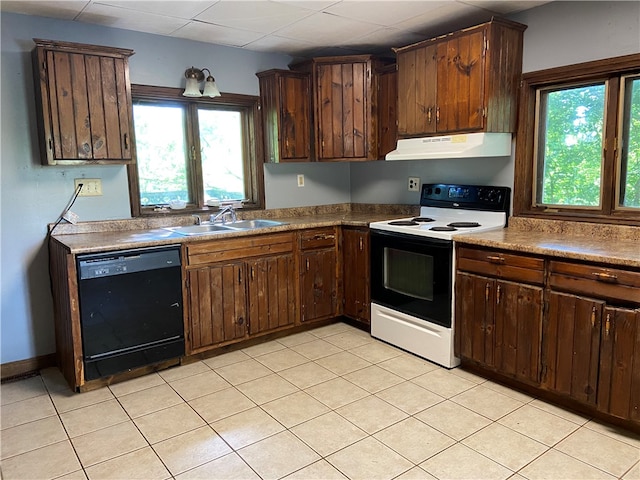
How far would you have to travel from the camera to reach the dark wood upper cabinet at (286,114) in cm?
376

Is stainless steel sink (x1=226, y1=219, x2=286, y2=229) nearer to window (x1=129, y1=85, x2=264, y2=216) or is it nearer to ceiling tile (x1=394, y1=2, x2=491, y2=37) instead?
window (x1=129, y1=85, x2=264, y2=216)

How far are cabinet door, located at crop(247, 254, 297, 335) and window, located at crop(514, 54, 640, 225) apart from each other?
1.70 m

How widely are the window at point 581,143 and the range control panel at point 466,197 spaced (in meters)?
0.10

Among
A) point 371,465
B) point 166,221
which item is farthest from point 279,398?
point 166,221

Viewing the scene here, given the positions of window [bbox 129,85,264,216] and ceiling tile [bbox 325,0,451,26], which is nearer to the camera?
ceiling tile [bbox 325,0,451,26]

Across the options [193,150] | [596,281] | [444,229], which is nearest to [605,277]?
[596,281]

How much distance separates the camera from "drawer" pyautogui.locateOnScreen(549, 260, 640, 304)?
2061mm

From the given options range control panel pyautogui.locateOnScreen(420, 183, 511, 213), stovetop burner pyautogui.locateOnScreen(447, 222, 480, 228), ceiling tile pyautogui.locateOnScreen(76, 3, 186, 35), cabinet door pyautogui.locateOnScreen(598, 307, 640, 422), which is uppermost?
ceiling tile pyautogui.locateOnScreen(76, 3, 186, 35)

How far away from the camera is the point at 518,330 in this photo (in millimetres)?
2533

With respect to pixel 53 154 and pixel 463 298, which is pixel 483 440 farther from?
pixel 53 154

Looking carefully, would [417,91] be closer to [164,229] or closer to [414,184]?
[414,184]

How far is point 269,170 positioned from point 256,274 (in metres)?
1.11

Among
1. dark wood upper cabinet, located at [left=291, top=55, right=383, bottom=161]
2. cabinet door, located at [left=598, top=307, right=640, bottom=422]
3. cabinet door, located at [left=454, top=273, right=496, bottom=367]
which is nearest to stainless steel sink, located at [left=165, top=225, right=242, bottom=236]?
dark wood upper cabinet, located at [left=291, top=55, right=383, bottom=161]

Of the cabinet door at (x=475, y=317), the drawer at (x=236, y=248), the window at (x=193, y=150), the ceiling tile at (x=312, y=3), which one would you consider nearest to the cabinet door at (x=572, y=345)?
the cabinet door at (x=475, y=317)
